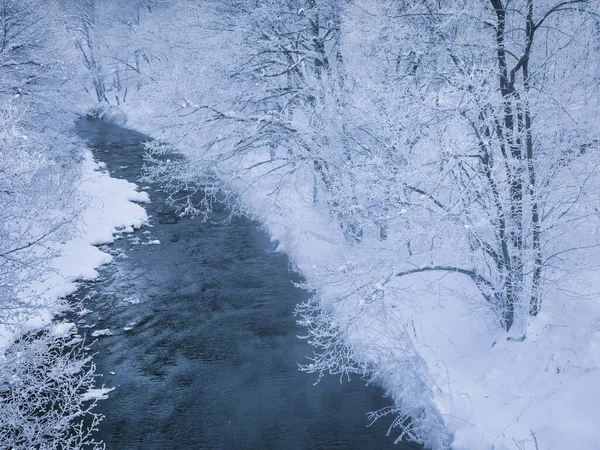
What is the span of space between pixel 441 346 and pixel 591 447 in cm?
302

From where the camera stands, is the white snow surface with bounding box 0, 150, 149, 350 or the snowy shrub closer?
the white snow surface with bounding box 0, 150, 149, 350

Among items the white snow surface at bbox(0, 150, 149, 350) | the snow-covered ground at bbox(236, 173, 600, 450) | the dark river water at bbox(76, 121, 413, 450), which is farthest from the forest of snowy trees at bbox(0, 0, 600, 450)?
the white snow surface at bbox(0, 150, 149, 350)

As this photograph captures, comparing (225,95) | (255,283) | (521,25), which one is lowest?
(255,283)

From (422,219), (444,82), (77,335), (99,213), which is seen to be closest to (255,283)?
(77,335)

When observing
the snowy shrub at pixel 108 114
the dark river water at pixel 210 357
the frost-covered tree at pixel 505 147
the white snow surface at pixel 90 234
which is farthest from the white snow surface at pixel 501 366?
the snowy shrub at pixel 108 114

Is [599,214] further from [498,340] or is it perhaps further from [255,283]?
[255,283]

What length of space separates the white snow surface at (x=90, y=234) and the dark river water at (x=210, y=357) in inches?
21.2

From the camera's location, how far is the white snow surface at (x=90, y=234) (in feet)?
34.2

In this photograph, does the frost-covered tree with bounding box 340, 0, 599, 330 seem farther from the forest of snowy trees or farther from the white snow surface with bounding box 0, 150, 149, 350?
the white snow surface with bounding box 0, 150, 149, 350

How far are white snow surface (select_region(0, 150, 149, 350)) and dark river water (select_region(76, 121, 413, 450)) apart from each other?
54cm

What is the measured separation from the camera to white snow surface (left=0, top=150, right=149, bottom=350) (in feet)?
34.2

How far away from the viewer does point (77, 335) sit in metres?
9.79

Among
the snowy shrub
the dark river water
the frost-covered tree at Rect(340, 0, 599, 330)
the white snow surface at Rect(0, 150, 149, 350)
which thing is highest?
the frost-covered tree at Rect(340, 0, 599, 330)

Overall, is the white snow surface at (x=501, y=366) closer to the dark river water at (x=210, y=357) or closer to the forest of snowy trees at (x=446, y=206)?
the forest of snowy trees at (x=446, y=206)
